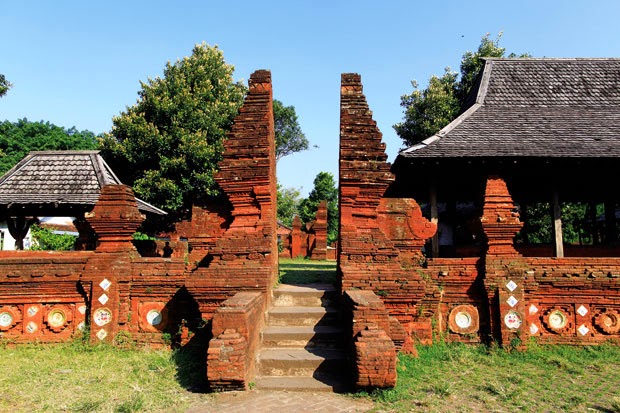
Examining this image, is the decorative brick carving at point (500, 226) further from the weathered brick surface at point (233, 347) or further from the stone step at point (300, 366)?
the weathered brick surface at point (233, 347)

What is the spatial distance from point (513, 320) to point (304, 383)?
3.45m

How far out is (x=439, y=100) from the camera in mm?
19109

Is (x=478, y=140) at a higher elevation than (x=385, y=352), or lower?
higher

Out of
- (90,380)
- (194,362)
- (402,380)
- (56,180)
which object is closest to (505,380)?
(402,380)

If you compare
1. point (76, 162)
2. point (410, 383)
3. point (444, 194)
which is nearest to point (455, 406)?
point (410, 383)

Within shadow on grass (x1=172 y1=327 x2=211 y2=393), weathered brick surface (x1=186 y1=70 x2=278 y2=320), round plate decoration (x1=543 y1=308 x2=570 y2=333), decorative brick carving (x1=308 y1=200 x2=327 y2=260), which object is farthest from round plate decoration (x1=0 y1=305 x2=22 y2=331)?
decorative brick carving (x1=308 y1=200 x2=327 y2=260)

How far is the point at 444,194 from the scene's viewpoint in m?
12.0

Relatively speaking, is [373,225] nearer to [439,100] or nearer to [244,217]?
[244,217]

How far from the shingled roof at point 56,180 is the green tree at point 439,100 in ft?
46.3

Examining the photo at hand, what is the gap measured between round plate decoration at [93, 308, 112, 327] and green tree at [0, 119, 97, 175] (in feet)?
86.0

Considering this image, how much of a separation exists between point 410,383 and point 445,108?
55.3 ft

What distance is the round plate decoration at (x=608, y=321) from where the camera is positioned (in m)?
6.04

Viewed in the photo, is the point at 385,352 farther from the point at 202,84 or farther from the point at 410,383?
the point at 202,84

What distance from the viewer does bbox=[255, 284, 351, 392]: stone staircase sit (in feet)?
14.3
